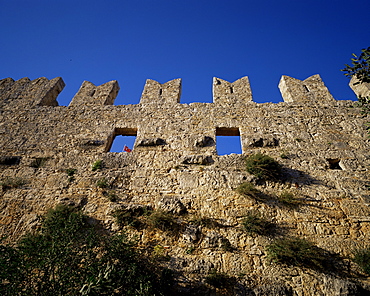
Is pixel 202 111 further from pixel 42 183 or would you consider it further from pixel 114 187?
pixel 42 183

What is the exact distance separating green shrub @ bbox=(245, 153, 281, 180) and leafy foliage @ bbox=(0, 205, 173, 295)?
291cm

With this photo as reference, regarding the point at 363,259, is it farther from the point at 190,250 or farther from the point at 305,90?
the point at 305,90

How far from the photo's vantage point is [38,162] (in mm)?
5637

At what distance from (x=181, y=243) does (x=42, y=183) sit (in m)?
3.70

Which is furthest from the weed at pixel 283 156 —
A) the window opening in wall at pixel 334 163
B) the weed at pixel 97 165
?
the weed at pixel 97 165

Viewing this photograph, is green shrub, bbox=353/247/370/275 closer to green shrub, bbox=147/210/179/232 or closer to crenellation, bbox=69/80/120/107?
green shrub, bbox=147/210/179/232

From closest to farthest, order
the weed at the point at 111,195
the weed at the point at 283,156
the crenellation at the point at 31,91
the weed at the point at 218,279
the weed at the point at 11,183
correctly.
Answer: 1. the weed at the point at 218,279
2. the weed at the point at 111,195
3. the weed at the point at 11,183
4. the weed at the point at 283,156
5. the crenellation at the point at 31,91

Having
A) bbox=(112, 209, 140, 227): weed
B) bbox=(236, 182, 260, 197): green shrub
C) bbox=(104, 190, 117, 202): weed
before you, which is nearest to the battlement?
bbox=(236, 182, 260, 197): green shrub

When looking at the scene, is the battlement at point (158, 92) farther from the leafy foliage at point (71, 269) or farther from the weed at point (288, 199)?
the leafy foliage at point (71, 269)

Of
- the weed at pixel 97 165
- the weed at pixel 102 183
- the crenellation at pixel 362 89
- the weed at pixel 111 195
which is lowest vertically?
the weed at pixel 111 195

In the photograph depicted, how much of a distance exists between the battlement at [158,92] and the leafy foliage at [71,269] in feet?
15.2

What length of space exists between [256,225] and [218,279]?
3.97 ft

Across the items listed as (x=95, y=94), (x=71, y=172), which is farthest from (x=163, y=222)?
(x=95, y=94)

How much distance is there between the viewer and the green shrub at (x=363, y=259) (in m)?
3.46
